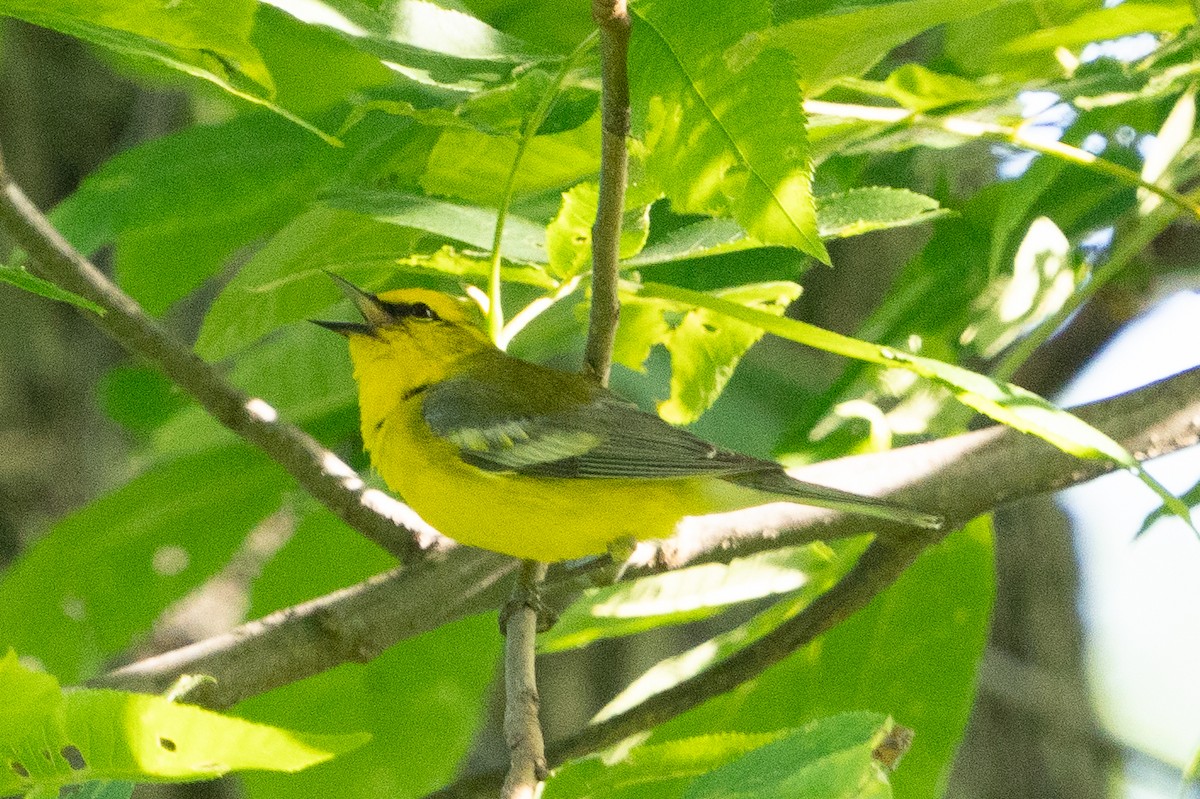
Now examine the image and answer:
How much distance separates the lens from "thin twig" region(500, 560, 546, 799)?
137 cm

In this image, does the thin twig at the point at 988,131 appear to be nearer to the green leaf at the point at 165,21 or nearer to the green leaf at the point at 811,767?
the green leaf at the point at 165,21

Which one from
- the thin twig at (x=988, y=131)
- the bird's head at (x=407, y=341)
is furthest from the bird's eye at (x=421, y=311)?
the thin twig at (x=988, y=131)

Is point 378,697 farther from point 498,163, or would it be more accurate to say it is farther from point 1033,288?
point 1033,288

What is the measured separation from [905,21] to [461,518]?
113 centimetres

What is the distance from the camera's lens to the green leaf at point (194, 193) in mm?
1913

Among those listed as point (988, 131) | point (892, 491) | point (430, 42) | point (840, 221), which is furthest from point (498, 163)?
point (892, 491)

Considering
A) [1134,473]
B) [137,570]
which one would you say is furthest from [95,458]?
[1134,473]

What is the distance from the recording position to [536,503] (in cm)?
242

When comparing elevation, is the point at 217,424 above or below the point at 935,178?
below

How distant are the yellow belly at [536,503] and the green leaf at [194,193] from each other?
22.1 inches

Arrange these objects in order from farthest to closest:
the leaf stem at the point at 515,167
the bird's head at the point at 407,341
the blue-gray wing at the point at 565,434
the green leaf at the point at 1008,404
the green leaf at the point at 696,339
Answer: the bird's head at the point at 407,341
the blue-gray wing at the point at 565,434
the green leaf at the point at 696,339
the leaf stem at the point at 515,167
the green leaf at the point at 1008,404

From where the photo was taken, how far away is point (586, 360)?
2023 mm

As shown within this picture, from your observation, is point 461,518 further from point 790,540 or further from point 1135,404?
point 1135,404

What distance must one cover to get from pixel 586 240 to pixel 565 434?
2.67 ft
